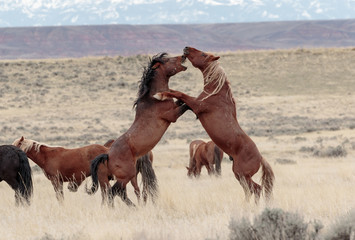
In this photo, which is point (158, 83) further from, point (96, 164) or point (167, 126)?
point (96, 164)

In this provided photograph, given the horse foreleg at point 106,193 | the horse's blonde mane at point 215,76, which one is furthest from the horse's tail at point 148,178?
the horse's blonde mane at point 215,76

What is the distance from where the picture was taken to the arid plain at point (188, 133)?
7898 mm

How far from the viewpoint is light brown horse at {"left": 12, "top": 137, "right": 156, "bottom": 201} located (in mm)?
10461

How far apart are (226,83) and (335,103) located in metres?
36.1

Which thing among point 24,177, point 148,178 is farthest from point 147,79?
point 24,177

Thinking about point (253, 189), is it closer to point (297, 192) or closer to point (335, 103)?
point (297, 192)

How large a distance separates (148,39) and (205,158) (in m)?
168

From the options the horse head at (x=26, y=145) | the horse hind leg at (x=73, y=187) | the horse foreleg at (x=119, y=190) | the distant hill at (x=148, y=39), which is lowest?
the distant hill at (x=148, y=39)

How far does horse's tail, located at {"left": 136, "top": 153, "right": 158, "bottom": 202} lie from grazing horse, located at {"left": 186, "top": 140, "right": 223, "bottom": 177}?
180 inches

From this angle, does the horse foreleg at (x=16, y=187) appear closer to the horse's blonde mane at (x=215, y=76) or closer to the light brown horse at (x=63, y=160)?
the light brown horse at (x=63, y=160)

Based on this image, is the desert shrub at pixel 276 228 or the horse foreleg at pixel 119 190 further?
the horse foreleg at pixel 119 190

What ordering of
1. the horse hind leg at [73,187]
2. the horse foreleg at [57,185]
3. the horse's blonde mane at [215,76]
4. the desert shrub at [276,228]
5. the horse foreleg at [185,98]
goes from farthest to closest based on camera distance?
1. the horse hind leg at [73,187]
2. the horse foreleg at [57,185]
3. the horse's blonde mane at [215,76]
4. the horse foreleg at [185,98]
5. the desert shrub at [276,228]

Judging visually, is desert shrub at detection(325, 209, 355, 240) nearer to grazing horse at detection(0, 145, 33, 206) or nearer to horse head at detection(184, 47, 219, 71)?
horse head at detection(184, 47, 219, 71)

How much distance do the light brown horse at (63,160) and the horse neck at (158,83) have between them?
1912 millimetres
